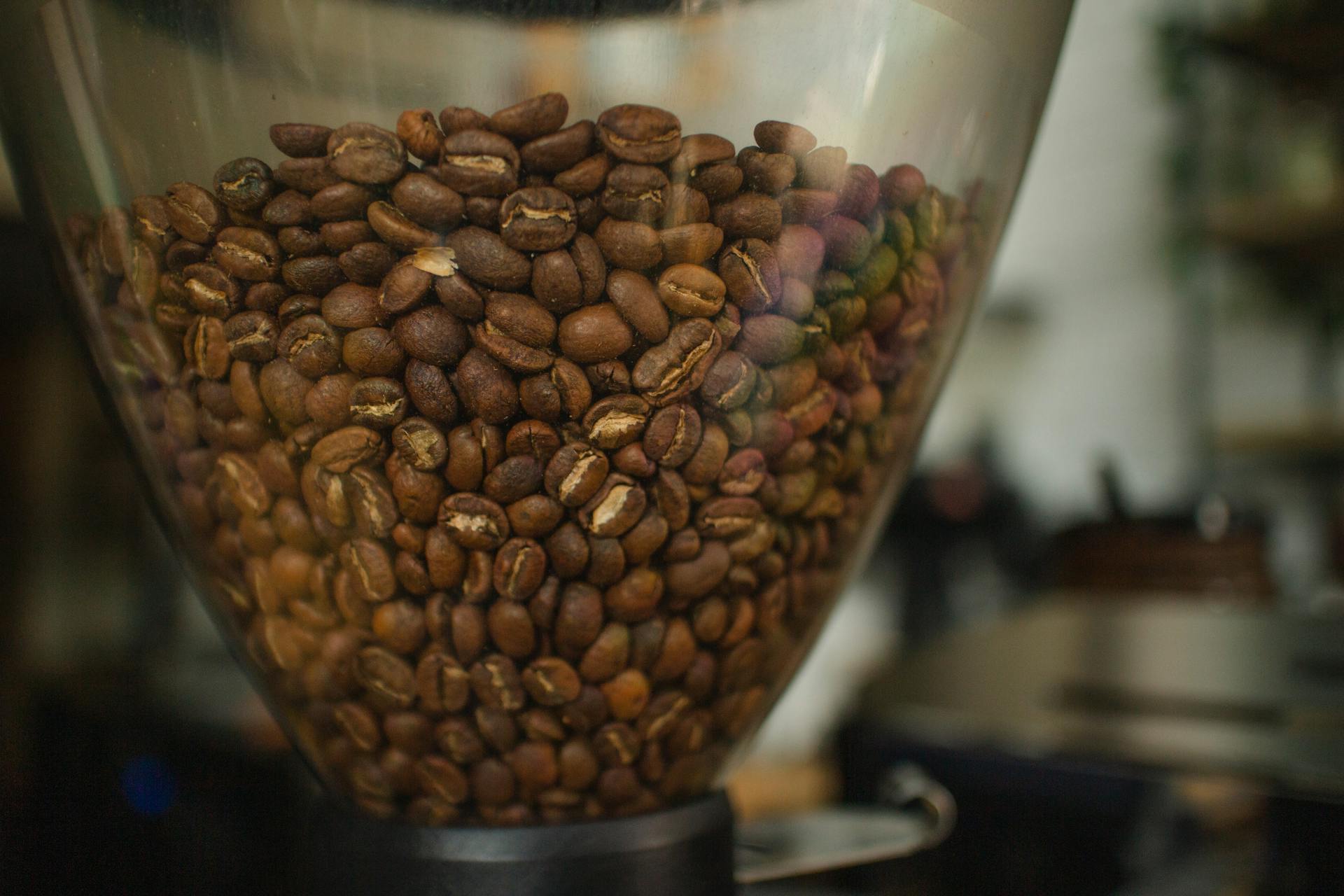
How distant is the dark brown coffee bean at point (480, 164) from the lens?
10.8 inches

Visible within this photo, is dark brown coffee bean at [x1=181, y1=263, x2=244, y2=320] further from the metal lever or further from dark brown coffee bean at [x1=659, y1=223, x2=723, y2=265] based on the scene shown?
the metal lever

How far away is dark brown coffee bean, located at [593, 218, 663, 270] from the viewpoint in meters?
0.28

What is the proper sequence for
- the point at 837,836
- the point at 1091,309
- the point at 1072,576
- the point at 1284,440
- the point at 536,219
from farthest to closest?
the point at 1091,309 → the point at 1284,440 → the point at 1072,576 → the point at 837,836 → the point at 536,219

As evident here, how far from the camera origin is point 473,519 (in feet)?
0.95

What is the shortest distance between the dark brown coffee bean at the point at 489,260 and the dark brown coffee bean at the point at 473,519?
0.20 ft

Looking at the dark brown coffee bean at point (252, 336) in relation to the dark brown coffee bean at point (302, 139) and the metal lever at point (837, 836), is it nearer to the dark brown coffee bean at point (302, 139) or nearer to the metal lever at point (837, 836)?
the dark brown coffee bean at point (302, 139)

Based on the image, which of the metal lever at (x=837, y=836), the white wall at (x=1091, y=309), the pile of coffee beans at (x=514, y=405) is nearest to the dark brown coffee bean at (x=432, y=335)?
the pile of coffee beans at (x=514, y=405)

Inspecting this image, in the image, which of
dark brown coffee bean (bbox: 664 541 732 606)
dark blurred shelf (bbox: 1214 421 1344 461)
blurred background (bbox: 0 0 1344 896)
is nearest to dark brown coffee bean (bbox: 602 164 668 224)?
dark brown coffee bean (bbox: 664 541 732 606)

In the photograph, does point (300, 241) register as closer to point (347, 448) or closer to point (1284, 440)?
point (347, 448)

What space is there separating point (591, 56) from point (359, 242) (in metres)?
0.09

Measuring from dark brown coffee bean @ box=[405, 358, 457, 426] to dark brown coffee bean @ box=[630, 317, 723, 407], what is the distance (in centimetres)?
5

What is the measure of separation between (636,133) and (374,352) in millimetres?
96

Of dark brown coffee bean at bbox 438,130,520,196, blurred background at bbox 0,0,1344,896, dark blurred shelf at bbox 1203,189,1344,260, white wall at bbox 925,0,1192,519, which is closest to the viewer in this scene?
dark brown coffee bean at bbox 438,130,520,196

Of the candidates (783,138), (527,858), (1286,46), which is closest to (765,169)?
(783,138)
